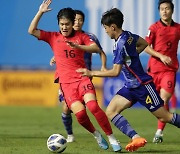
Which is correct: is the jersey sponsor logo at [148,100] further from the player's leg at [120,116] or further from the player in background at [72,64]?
the player in background at [72,64]

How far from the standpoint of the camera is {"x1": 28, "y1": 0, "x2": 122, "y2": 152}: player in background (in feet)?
36.8

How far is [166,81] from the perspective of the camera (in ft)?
44.5

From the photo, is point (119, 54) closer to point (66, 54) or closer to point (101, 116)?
point (101, 116)

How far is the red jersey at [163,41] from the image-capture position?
1373 cm

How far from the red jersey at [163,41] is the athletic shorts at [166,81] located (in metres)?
0.08

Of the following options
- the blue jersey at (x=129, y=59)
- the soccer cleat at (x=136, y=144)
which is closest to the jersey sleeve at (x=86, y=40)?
the blue jersey at (x=129, y=59)

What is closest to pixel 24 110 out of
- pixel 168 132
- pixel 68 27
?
pixel 168 132

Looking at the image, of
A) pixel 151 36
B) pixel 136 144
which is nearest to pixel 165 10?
pixel 151 36

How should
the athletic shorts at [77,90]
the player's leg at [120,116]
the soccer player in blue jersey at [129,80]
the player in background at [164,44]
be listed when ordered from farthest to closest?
the player in background at [164,44] → the athletic shorts at [77,90] → the player's leg at [120,116] → the soccer player in blue jersey at [129,80]

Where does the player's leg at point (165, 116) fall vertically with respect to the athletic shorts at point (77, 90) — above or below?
below

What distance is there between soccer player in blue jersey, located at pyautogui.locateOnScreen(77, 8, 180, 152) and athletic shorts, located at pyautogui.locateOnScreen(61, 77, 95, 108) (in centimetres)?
50

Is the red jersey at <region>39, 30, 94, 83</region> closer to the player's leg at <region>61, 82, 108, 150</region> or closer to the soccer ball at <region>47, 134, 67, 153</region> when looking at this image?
the player's leg at <region>61, 82, 108, 150</region>

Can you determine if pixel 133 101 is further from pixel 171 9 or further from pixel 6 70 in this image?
pixel 6 70

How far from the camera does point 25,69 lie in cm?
2478
